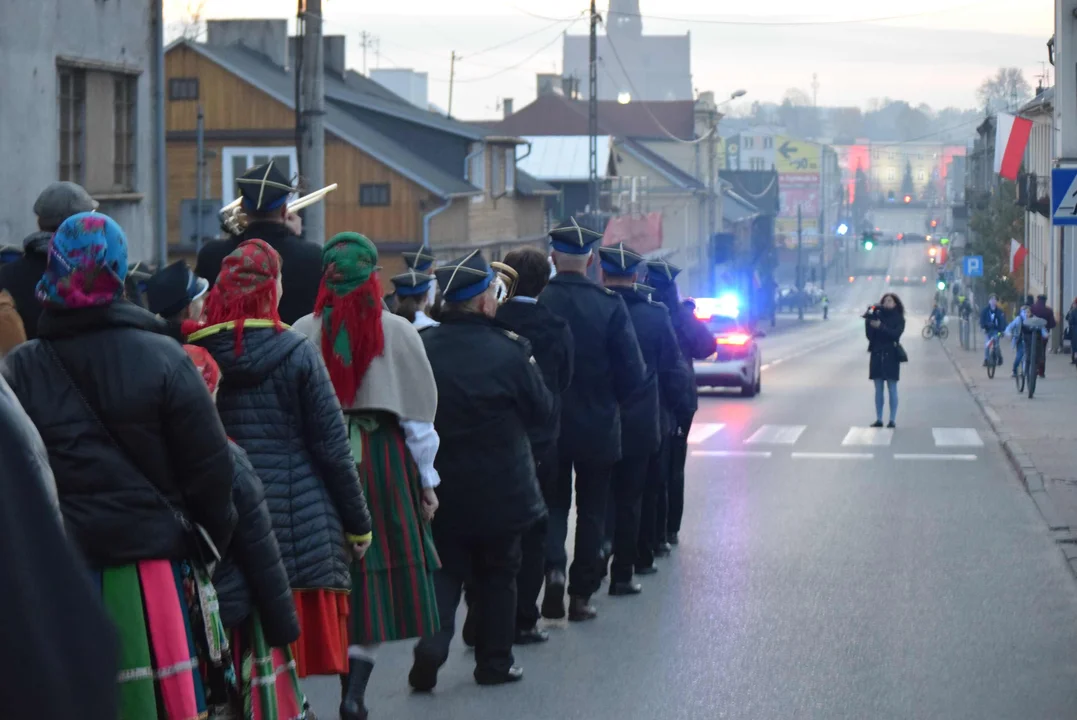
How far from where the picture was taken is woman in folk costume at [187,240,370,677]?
18.6 feet

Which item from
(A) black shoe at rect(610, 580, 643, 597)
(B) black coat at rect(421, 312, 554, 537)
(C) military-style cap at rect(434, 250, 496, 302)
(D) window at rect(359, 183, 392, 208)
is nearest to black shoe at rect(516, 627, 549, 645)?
(B) black coat at rect(421, 312, 554, 537)

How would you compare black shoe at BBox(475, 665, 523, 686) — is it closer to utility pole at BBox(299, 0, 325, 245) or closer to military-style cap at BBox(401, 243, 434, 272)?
military-style cap at BBox(401, 243, 434, 272)

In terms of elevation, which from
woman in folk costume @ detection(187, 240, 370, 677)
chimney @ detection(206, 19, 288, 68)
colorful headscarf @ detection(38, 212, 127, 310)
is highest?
chimney @ detection(206, 19, 288, 68)

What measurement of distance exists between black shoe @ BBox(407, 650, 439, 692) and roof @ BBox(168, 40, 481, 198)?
3538 cm

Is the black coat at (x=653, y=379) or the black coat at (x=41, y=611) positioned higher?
the black coat at (x=41, y=611)

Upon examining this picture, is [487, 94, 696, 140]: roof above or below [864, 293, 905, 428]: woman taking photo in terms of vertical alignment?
above

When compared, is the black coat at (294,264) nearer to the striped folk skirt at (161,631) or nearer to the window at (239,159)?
the striped folk skirt at (161,631)

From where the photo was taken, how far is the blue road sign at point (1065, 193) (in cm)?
1475

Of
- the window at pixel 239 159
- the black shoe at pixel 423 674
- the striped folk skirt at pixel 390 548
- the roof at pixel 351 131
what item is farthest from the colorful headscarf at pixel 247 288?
the window at pixel 239 159

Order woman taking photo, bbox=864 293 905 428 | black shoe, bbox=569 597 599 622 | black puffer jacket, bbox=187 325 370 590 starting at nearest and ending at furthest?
black puffer jacket, bbox=187 325 370 590, black shoe, bbox=569 597 599 622, woman taking photo, bbox=864 293 905 428

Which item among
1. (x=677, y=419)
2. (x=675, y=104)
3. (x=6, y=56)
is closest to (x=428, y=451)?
(x=677, y=419)

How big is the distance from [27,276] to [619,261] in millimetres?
3424

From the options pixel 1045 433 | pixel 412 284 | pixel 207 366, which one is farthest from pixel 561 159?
pixel 207 366

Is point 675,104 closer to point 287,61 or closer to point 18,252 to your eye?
point 287,61
